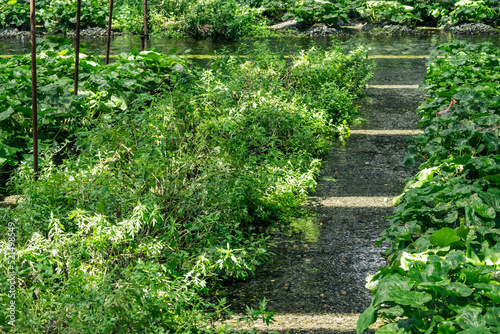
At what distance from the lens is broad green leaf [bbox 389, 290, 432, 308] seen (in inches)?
79.1

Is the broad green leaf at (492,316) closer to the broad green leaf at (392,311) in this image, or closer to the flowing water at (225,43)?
the broad green leaf at (392,311)

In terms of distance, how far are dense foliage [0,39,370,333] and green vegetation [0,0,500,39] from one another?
6500 millimetres

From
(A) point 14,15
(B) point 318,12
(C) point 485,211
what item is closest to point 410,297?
(C) point 485,211

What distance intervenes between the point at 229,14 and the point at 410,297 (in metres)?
10.7

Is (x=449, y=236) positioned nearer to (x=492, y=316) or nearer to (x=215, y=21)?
(x=492, y=316)

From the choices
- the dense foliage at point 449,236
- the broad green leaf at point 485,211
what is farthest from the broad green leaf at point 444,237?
the broad green leaf at point 485,211

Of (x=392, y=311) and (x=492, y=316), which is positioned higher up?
(x=492, y=316)

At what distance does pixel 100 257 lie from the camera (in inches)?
110

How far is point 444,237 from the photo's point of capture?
2574 mm

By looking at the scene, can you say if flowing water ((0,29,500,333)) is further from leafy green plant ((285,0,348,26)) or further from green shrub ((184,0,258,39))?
leafy green plant ((285,0,348,26))

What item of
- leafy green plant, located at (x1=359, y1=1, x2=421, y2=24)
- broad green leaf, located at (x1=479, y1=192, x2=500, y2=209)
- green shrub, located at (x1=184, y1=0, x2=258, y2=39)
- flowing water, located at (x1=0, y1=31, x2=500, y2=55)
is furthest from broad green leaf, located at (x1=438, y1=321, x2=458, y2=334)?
leafy green plant, located at (x1=359, y1=1, x2=421, y2=24)

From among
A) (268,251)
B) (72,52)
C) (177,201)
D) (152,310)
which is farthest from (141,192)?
(72,52)

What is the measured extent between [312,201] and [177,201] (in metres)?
1.37

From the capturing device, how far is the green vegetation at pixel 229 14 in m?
12.0
